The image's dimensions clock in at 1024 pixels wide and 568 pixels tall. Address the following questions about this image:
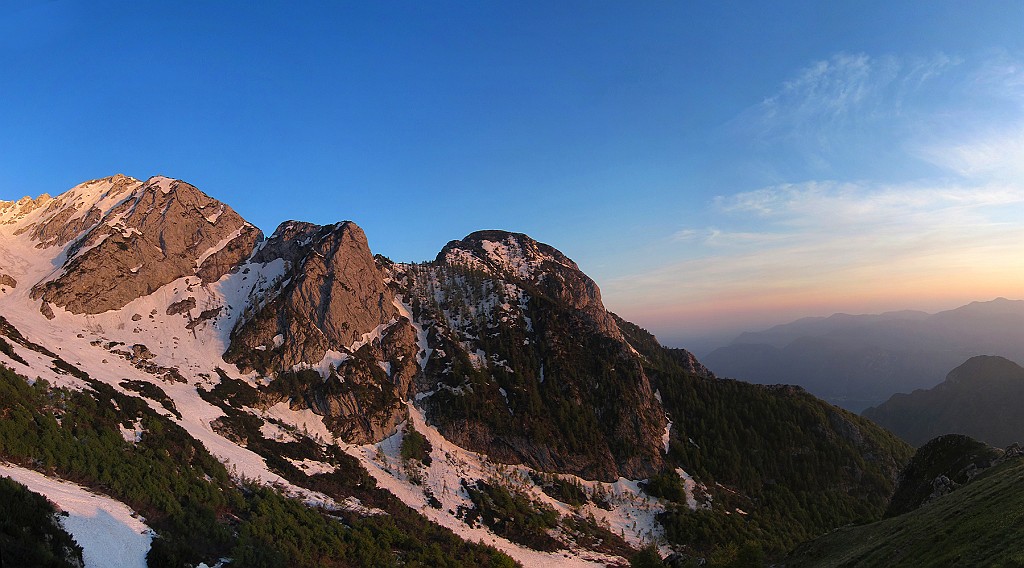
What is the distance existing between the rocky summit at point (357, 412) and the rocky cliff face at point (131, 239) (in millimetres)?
639

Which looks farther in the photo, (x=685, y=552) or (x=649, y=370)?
(x=649, y=370)

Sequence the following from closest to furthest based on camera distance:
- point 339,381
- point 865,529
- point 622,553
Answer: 1. point 865,529
2. point 622,553
3. point 339,381

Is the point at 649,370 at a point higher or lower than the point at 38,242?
lower

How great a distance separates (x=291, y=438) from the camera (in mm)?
90625

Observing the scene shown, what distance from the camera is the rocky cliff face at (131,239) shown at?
111 meters

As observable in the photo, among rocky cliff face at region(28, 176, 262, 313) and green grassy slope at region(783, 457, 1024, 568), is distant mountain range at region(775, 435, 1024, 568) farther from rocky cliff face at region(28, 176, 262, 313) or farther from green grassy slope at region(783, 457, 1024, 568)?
rocky cliff face at region(28, 176, 262, 313)

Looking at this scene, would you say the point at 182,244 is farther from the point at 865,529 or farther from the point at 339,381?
the point at 865,529

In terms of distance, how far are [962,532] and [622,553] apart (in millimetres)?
68866

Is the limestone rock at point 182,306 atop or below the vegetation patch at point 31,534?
atop

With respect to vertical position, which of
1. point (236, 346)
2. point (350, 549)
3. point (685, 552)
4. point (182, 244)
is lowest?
point (685, 552)

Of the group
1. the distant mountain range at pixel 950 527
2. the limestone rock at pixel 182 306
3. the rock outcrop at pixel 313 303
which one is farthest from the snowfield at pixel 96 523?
the limestone rock at pixel 182 306

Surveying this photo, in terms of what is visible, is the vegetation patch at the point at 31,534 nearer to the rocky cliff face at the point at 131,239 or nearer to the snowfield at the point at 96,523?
the snowfield at the point at 96,523

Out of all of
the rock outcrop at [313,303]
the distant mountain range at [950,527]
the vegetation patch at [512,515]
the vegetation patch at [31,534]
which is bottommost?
the vegetation patch at [512,515]

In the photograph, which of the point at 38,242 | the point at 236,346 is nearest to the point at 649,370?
the point at 236,346
